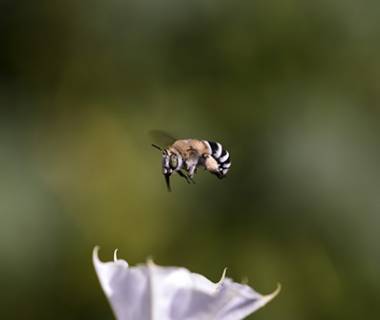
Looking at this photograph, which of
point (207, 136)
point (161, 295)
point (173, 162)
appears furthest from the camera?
point (207, 136)

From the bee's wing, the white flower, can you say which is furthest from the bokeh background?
the white flower

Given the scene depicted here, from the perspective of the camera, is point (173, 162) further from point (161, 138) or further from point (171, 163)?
point (161, 138)

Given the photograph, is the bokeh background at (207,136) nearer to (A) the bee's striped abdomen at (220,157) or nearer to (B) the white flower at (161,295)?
(A) the bee's striped abdomen at (220,157)

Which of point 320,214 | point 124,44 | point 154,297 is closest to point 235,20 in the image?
point 124,44

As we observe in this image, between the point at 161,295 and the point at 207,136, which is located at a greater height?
the point at 207,136

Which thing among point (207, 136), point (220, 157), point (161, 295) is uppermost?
point (207, 136)

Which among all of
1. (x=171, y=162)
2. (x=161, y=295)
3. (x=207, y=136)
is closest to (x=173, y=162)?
(x=171, y=162)

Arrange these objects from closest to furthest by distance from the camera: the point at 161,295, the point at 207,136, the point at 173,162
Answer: the point at 161,295, the point at 173,162, the point at 207,136

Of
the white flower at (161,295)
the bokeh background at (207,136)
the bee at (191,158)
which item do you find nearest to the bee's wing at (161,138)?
the bee at (191,158)
